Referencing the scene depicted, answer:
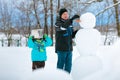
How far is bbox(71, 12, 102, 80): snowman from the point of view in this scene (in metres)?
6.34

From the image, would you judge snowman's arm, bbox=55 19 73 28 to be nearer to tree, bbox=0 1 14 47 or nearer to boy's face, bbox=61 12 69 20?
boy's face, bbox=61 12 69 20

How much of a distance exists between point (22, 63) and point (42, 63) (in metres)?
2.37

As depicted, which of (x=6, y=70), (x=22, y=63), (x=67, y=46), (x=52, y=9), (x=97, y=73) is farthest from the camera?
(x=52, y=9)

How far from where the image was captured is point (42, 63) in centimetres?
675

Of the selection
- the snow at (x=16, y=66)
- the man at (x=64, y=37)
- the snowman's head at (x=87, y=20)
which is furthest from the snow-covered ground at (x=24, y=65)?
the snowman's head at (x=87, y=20)

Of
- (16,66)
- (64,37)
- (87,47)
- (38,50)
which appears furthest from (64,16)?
(16,66)

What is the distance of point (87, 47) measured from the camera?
21.3 feet

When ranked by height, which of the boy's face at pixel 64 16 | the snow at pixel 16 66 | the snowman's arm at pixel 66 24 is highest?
the boy's face at pixel 64 16

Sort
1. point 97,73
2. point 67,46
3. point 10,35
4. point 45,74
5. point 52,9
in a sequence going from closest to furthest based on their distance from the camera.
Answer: point 45,74
point 97,73
point 67,46
point 52,9
point 10,35

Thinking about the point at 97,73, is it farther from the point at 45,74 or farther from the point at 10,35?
the point at 10,35

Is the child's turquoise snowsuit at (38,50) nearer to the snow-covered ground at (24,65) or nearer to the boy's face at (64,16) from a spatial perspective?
the snow-covered ground at (24,65)

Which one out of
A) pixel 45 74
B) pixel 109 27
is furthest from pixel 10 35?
pixel 45 74

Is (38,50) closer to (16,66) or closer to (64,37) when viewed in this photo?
(64,37)

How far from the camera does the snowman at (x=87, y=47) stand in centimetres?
634
